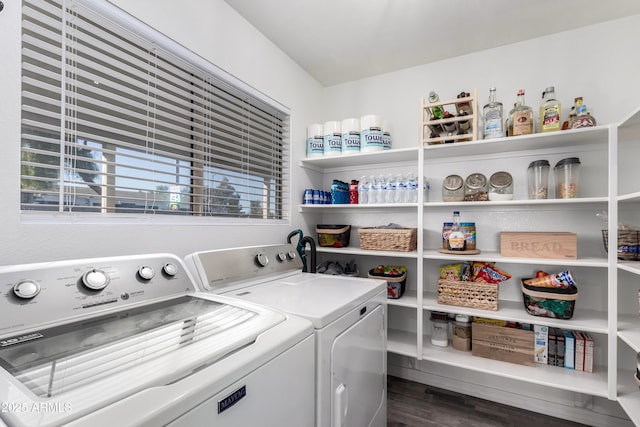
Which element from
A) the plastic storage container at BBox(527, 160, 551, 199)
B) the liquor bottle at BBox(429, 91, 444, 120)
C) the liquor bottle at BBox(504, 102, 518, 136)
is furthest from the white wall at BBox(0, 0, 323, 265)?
the plastic storage container at BBox(527, 160, 551, 199)

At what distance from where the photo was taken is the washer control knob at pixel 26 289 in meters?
0.79

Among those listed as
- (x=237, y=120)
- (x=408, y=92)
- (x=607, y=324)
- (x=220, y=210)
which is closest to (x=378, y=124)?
(x=408, y=92)

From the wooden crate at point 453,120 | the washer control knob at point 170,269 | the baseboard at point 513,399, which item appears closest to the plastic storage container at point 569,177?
the wooden crate at point 453,120

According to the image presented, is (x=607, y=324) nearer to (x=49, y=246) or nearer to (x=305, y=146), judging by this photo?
(x=305, y=146)

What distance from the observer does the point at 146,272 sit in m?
1.08

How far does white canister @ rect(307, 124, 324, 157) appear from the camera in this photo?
2494 millimetres

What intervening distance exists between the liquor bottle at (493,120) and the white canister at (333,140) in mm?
1064

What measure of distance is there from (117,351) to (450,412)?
2178 mm

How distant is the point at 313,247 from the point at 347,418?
1224 millimetres

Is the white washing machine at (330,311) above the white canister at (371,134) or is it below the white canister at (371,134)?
below

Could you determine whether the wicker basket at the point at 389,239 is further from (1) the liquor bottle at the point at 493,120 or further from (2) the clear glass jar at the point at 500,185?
(1) the liquor bottle at the point at 493,120

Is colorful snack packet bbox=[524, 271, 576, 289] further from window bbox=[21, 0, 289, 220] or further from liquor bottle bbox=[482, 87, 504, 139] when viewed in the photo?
window bbox=[21, 0, 289, 220]

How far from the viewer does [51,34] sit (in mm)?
1092

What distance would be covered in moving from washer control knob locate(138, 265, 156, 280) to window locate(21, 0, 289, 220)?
374 millimetres
